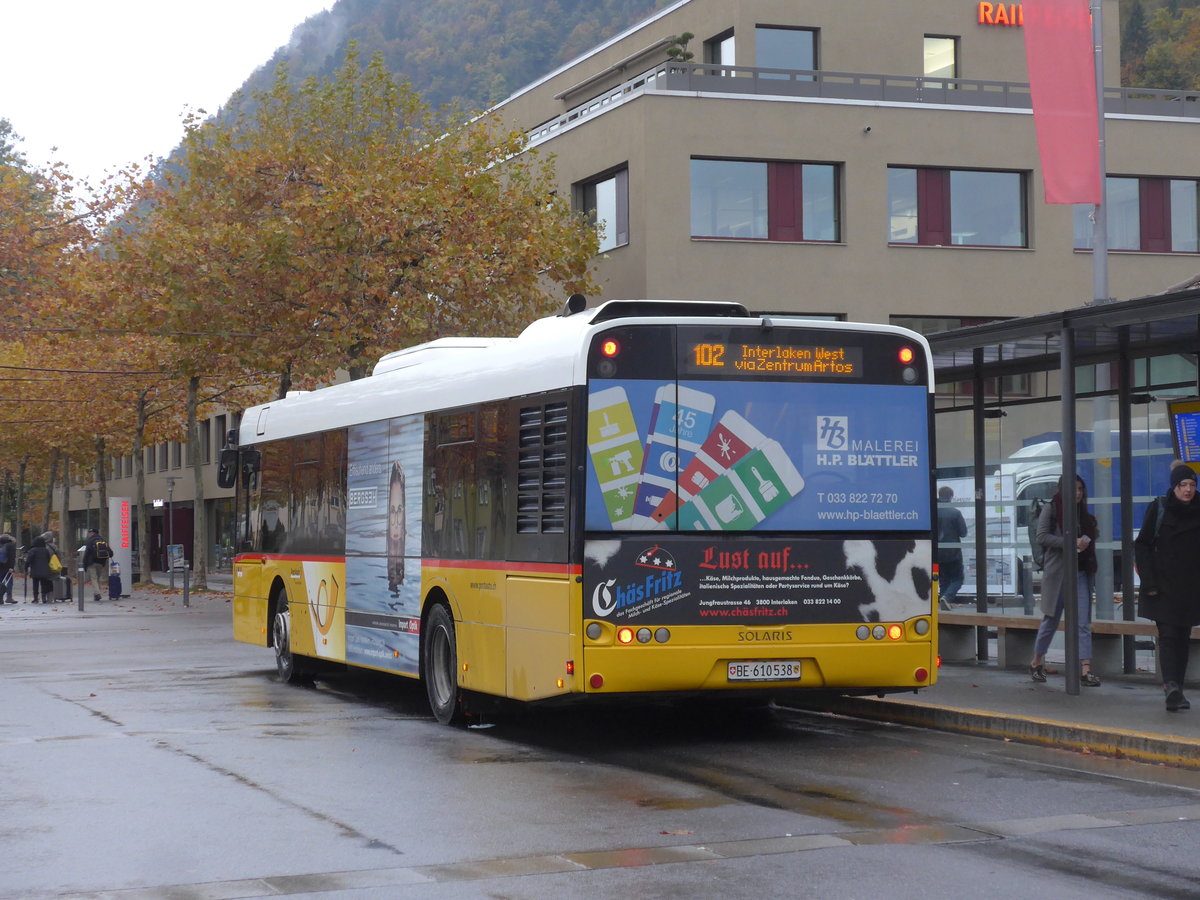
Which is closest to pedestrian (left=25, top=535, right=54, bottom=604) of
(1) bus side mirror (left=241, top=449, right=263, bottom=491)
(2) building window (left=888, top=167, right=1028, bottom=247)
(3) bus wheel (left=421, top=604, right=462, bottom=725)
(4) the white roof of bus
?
(2) building window (left=888, top=167, right=1028, bottom=247)

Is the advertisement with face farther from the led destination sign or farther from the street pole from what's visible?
the street pole

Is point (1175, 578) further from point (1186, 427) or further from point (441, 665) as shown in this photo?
point (441, 665)

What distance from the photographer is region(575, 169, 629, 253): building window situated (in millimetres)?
37062

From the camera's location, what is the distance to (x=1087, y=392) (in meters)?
15.8

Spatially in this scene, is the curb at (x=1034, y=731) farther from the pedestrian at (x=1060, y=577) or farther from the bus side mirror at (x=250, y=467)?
the bus side mirror at (x=250, y=467)

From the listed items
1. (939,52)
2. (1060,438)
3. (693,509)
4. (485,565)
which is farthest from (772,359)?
(939,52)

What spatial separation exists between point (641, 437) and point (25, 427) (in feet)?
175

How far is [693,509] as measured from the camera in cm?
1140

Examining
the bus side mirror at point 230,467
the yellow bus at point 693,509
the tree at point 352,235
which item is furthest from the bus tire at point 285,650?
the tree at point 352,235

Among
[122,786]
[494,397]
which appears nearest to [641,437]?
[494,397]

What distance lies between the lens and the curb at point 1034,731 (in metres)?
10.8

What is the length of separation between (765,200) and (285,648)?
21.9 meters

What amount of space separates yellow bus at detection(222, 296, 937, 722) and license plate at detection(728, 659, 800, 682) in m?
0.01

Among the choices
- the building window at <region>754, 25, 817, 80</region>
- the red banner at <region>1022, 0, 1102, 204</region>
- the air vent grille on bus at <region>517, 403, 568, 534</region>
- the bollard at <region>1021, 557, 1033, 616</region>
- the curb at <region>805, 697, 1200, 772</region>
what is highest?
the building window at <region>754, 25, 817, 80</region>
